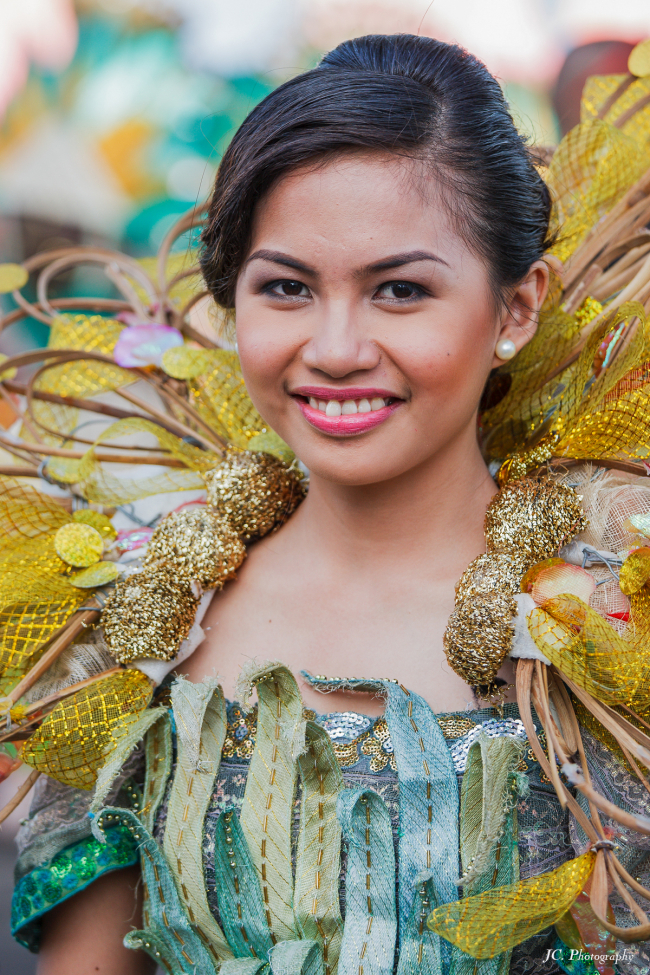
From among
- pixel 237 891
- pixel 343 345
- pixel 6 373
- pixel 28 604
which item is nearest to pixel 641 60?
pixel 343 345

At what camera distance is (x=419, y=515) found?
1.21 meters

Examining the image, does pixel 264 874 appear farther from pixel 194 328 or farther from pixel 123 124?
pixel 123 124

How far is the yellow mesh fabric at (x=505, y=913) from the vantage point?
90 cm

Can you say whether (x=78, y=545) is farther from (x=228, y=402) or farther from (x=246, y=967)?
(x=246, y=967)

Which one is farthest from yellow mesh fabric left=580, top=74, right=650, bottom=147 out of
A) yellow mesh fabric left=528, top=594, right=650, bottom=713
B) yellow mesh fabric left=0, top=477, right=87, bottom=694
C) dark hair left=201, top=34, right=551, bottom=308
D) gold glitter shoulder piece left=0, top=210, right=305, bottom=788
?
yellow mesh fabric left=0, top=477, right=87, bottom=694

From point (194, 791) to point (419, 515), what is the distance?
1.52 feet

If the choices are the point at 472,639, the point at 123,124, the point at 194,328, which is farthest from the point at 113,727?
the point at 123,124

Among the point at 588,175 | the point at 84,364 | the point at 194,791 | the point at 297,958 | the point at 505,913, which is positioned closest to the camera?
the point at 505,913

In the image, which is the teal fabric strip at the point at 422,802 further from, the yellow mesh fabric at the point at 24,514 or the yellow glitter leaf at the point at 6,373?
the yellow glitter leaf at the point at 6,373

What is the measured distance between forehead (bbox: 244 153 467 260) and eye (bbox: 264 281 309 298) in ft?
0.17

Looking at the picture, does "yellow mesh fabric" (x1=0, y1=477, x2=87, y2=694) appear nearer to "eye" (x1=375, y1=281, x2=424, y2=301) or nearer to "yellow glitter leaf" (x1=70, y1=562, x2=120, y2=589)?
"yellow glitter leaf" (x1=70, y1=562, x2=120, y2=589)

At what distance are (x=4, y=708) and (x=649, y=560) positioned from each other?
828 mm

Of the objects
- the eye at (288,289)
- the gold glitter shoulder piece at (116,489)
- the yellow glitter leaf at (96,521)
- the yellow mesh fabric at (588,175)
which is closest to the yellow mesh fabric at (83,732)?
the gold glitter shoulder piece at (116,489)

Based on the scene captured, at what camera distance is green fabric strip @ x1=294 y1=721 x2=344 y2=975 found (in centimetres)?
104
